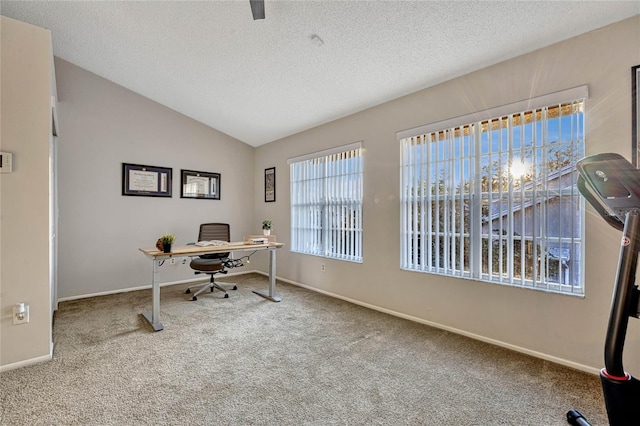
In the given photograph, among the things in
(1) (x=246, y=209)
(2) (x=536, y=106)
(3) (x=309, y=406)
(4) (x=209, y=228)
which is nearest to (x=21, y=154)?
(4) (x=209, y=228)

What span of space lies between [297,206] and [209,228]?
1.40m

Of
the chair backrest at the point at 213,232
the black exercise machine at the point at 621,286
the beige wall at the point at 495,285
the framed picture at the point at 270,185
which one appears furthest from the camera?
the framed picture at the point at 270,185

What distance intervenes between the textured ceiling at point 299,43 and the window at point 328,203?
2.08 ft

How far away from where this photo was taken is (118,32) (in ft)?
9.88

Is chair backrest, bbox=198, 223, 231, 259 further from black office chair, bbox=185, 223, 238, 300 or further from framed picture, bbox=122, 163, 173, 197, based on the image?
framed picture, bbox=122, 163, 173, 197

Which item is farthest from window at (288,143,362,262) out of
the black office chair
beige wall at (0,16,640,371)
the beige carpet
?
the beige carpet

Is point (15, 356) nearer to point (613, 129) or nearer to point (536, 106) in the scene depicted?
point (536, 106)

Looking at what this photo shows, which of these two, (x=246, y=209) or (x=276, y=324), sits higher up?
(x=246, y=209)

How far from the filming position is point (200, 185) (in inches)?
196

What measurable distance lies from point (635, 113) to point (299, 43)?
2.56 metres

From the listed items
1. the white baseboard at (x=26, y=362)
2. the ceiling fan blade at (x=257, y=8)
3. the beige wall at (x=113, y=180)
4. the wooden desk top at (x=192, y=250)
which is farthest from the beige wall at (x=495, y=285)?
the white baseboard at (x=26, y=362)

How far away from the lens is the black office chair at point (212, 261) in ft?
12.8

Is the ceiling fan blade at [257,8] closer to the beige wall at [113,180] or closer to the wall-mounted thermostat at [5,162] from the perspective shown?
the wall-mounted thermostat at [5,162]

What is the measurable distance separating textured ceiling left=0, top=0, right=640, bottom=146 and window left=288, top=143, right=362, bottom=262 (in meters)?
0.63
